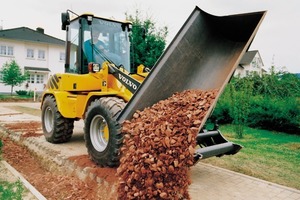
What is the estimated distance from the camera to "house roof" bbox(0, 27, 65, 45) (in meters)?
36.7

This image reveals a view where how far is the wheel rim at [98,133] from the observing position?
17.6ft

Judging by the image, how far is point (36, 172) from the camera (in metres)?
6.20

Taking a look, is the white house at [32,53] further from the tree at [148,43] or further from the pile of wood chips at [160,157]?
the pile of wood chips at [160,157]

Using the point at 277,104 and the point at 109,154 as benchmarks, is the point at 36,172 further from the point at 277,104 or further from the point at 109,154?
the point at 277,104

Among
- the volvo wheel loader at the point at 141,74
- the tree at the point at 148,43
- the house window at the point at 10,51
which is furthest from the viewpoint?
the house window at the point at 10,51

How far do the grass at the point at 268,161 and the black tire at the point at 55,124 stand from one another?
3.34 m

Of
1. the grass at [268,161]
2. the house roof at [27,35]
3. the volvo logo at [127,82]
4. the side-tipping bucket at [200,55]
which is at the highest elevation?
the house roof at [27,35]

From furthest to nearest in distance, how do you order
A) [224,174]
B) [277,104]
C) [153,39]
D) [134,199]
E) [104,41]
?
[153,39], [277,104], [104,41], [224,174], [134,199]

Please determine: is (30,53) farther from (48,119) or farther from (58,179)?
(58,179)

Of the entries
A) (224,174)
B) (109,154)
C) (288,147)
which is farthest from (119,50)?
(288,147)

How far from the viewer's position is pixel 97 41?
6.60 meters

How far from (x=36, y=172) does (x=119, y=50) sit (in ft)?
10.4

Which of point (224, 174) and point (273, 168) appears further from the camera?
point (273, 168)

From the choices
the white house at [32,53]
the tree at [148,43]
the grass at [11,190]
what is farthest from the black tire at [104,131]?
the white house at [32,53]
